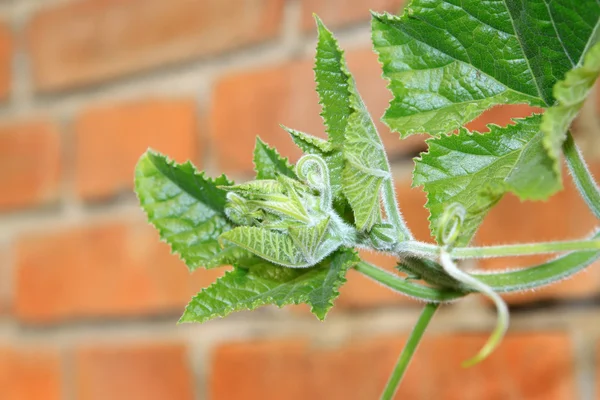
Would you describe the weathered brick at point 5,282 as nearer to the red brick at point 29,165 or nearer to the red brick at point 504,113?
the red brick at point 29,165

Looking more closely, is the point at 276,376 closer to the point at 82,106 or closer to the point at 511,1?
the point at 82,106

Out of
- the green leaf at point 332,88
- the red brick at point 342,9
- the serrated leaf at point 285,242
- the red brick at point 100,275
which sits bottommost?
the red brick at point 100,275

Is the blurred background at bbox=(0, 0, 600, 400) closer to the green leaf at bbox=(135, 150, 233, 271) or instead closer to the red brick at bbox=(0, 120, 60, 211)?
the red brick at bbox=(0, 120, 60, 211)

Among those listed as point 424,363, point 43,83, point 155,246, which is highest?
point 43,83

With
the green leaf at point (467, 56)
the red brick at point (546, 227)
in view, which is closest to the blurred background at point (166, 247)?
the red brick at point (546, 227)

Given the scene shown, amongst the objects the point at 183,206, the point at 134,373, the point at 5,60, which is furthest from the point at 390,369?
the point at 5,60

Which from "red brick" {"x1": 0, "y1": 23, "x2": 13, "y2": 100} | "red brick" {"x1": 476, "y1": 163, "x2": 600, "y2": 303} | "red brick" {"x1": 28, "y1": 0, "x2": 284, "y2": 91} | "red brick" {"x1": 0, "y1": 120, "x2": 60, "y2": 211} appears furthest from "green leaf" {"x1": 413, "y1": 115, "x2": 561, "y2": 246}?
"red brick" {"x1": 0, "y1": 23, "x2": 13, "y2": 100}

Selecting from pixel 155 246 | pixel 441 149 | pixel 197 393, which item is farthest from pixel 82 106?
pixel 441 149

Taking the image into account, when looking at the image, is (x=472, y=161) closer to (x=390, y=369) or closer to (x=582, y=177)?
(x=582, y=177)
